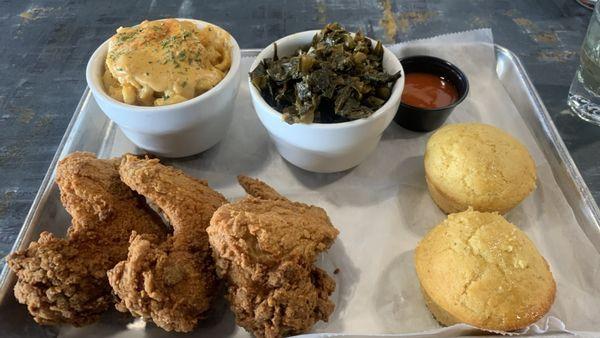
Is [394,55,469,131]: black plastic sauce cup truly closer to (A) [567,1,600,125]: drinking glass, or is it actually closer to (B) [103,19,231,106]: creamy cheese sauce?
(A) [567,1,600,125]: drinking glass

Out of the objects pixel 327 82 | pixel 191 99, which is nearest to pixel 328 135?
pixel 327 82

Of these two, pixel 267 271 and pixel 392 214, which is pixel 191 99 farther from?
pixel 392 214

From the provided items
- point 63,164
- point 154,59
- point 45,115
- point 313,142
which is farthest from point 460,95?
point 45,115

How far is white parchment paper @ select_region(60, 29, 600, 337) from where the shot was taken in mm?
2012

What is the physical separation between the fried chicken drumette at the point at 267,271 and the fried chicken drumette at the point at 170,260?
0.11 meters

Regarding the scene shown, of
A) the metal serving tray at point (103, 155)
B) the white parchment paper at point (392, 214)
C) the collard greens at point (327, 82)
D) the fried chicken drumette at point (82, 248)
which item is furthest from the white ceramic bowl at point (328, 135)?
the metal serving tray at point (103, 155)

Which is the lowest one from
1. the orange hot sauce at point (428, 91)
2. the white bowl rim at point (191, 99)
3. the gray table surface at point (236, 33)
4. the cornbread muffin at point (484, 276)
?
the gray table surface at point (236, 33)

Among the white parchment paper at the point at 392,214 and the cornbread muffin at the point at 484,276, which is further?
the white parchment paper at the point at 392,214

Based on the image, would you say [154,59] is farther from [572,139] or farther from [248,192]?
[572,139]

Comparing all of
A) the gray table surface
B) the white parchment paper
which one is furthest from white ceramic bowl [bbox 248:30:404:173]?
the gray table surface

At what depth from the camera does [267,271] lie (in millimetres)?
1780

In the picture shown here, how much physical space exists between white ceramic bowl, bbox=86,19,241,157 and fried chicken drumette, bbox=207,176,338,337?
0.64m

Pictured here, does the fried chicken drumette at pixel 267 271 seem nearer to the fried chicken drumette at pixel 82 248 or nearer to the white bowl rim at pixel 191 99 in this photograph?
the fried chicken drumette at pixel 82 248

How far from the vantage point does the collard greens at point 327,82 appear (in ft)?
7.40
